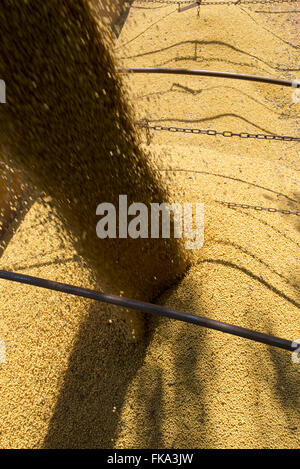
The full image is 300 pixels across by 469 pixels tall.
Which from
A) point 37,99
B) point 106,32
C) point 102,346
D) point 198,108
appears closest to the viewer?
point 37,99

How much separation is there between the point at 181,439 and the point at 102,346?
710 millimetres

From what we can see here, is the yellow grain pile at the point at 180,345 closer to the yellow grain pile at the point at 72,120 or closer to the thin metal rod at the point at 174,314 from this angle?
the yellow grain pile at the point at 72,120

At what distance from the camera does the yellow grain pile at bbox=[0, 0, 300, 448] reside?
175 cm

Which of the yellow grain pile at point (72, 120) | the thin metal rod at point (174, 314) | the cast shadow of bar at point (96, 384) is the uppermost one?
the yellow grain pile at point (72, 120)

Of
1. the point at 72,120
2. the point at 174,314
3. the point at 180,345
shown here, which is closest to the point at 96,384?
the point at 180,345

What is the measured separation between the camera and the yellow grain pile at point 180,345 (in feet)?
5.74

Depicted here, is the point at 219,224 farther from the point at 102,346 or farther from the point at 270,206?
the point at 102,346

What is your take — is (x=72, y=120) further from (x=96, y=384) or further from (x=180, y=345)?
(x=96, y=384)

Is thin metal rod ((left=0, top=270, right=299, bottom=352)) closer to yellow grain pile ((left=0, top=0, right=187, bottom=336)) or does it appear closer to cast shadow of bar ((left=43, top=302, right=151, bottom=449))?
yellow grain pile ((left=0, top=0, right=187, bottom=336))

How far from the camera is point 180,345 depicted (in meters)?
1.96

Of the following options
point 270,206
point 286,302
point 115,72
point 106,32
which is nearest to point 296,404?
point 286,302

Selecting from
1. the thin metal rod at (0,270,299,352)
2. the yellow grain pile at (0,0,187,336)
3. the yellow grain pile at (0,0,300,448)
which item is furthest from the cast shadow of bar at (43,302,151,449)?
the thin metal rod at (0,270,299,352)

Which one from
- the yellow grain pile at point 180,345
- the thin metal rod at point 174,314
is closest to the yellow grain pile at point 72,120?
the yellow grain pile at point 180,345

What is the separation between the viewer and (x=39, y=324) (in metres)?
2.38
